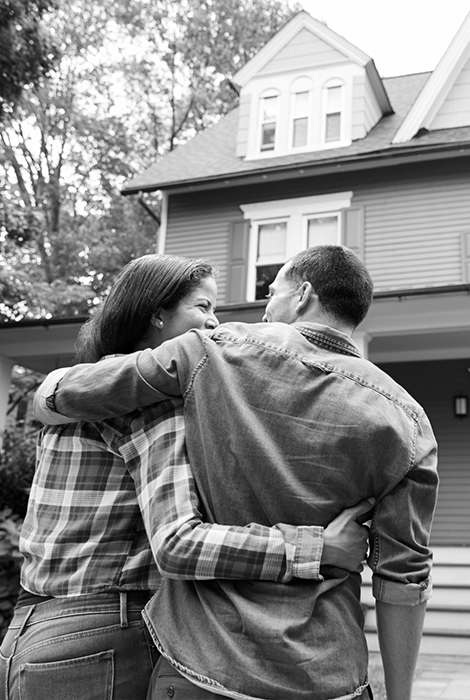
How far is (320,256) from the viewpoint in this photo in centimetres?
163

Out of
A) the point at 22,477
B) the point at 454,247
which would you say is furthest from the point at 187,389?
the point at 454,247

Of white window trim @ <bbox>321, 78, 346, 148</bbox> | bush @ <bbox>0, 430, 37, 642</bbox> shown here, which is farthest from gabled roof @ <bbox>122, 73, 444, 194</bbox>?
bush @ <bbox>0, 430, 37, 642</bbox>

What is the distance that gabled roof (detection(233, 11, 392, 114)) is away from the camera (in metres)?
12.2

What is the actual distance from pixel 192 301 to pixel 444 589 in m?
6.71

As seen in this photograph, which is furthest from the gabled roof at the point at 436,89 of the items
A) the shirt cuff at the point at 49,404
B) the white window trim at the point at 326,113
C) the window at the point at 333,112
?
the shirt cuff at the point at 49,404

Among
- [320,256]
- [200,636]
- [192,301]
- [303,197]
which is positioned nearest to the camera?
[200,636]

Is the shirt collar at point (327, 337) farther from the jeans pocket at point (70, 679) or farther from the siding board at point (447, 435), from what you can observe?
the siding board at point (447, 435)

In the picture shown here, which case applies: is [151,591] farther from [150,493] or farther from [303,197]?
[303,197]

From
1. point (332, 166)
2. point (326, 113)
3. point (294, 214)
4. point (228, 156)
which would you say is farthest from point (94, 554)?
point (228, 156)

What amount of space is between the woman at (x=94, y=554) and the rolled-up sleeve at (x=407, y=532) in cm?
25

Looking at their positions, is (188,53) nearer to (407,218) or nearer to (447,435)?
(407,218)

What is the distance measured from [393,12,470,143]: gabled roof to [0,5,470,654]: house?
0.05 feet

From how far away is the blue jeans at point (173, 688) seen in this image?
3.98ft

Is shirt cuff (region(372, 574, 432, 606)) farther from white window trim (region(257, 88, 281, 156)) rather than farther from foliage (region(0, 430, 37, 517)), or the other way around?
white window trim (region(257, 88, 281, 156))
